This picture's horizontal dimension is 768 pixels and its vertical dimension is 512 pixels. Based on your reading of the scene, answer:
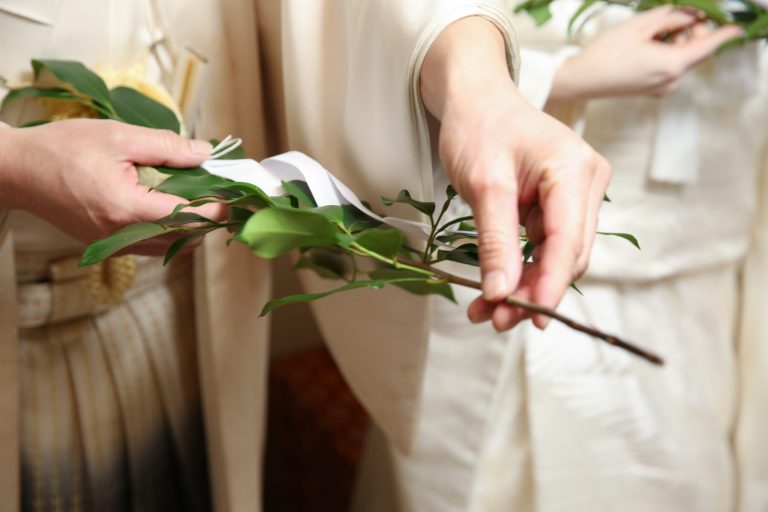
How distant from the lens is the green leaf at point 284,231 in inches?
12.6

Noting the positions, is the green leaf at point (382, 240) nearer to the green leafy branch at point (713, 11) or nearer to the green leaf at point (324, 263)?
the green leaf at point (324, 263)

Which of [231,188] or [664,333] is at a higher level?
[231,188]

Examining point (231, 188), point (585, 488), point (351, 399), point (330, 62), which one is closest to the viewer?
point (231, 188)

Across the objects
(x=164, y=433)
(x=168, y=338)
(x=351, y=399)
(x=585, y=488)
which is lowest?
(x=351, y=399)

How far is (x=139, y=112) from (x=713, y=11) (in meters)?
0.57

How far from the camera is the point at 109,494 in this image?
0.75 m

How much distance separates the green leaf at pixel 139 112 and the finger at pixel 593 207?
1.10 feet

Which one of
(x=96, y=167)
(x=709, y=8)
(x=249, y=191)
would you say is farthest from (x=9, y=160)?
(x=709, y=8)

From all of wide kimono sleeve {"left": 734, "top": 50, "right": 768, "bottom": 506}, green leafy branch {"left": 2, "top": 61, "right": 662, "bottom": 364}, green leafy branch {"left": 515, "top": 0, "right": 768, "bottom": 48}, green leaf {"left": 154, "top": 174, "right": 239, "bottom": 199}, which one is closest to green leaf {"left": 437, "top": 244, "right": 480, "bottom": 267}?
green leafy branch {"left": 2, "top": 61, "right": 662, "bottom": 364}

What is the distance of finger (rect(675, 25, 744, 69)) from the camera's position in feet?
2.31

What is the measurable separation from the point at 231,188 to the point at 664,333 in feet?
2.03

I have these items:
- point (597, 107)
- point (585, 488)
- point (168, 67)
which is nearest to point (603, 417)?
point (585, 488)

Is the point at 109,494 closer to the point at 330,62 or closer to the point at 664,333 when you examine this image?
the point at 330,62

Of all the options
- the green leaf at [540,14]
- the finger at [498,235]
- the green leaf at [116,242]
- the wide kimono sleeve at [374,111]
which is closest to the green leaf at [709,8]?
the green leaf at [540,14]
